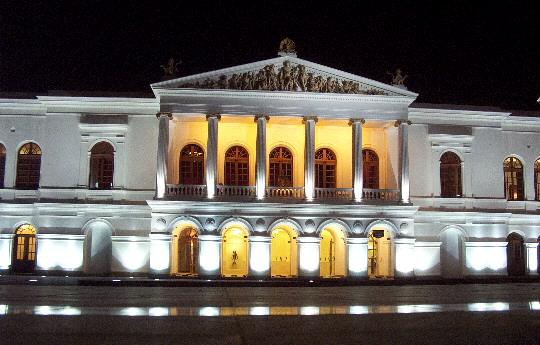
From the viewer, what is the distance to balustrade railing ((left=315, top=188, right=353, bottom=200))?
32656 mm

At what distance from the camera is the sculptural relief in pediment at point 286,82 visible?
107 feet

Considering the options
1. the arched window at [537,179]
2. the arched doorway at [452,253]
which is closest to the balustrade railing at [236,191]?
the arched doorway at [452,253]

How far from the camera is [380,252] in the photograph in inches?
1339

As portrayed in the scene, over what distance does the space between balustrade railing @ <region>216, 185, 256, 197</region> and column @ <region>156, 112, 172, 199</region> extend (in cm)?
288

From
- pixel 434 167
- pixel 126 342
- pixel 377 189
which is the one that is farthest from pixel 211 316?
pixel 434 167

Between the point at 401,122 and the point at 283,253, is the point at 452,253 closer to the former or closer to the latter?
the point at 401,122

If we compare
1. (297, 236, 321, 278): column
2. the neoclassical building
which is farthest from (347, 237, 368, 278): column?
(297, 236, 321, 278): column

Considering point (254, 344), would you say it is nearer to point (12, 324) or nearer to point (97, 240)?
point (12, 324)

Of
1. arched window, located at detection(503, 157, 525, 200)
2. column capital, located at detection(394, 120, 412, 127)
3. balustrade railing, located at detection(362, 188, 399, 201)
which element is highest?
column capital, located at detection(394, 120, 412, 127)

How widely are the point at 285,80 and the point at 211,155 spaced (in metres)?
5.62

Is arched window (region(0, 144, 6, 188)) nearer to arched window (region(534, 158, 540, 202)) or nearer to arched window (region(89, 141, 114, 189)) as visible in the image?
arched window (region(89, 141, 114, 189))

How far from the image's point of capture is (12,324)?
39.3 feet

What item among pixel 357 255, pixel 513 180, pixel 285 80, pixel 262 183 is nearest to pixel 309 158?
pixel 262 183

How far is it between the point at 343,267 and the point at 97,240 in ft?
43.9
